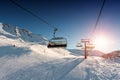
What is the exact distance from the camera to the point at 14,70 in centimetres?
2784

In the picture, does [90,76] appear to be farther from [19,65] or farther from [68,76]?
[19,65]

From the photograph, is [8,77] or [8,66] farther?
[8,66]

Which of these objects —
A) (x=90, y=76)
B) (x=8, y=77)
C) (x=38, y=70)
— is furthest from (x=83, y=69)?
(x=8, y=77)

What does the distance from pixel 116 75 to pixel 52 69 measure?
9.68 metres

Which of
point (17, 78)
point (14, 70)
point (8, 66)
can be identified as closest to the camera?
point (17, 78)

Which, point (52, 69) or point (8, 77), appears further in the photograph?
point (52, 69)

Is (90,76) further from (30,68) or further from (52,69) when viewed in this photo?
(30,68)

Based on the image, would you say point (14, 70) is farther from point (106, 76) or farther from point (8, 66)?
point (106, 76)

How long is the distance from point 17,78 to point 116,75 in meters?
14.0

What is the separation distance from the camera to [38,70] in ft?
91.9

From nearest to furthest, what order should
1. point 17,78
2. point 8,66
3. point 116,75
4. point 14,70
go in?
point 17,78 → point 116,75 → point 14,70 → point 8,66

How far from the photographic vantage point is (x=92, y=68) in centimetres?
2959

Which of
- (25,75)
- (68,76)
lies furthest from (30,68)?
(68,76)

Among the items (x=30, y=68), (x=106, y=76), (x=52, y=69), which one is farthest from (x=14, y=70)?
(x=106, y=76)
